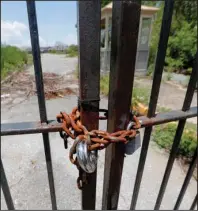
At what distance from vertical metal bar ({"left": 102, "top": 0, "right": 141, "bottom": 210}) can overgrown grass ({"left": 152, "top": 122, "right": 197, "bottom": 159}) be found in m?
1.95

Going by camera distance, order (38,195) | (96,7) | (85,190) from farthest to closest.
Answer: (38,195) < (85,190) < (96,7)

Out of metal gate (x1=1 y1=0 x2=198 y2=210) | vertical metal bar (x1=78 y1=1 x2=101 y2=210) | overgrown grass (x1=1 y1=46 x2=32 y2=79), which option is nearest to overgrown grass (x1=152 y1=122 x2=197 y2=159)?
metal gate (x1=1 y1=0 x2=198 y2=210)

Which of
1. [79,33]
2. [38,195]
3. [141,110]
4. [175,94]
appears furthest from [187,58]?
[79,33]

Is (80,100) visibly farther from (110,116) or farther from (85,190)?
(85,190)

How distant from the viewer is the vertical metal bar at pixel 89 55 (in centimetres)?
43

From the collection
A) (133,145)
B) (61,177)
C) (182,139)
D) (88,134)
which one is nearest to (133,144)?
(133,145)

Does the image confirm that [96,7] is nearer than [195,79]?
Yes

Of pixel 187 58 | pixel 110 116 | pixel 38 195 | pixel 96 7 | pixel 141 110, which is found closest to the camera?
pixel 96 7

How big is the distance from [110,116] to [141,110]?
2940 millimetres

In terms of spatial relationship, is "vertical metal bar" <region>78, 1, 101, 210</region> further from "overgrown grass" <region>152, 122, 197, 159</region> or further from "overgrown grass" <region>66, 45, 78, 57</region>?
"overgrown grass" <region>152, 122, 197, 159</region>

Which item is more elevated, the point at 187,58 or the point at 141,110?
the point at 187,58

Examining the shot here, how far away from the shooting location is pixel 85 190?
684 mm

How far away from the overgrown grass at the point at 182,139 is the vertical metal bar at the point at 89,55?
6.89ft

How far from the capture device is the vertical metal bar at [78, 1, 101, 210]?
0.43 m
